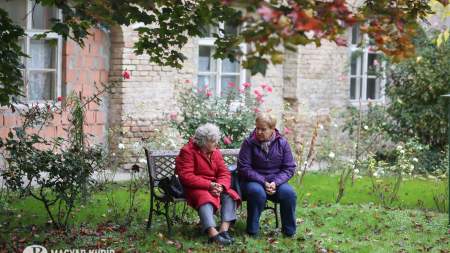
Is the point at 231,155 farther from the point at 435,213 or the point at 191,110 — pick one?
the point at 191,110

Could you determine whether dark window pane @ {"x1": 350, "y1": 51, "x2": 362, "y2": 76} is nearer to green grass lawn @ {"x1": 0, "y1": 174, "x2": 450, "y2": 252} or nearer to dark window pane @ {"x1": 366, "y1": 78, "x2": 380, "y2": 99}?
dark window pane @ {"x1": 366, "y1": 78, "x2": 380, "y2": 99}

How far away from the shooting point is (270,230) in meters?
8.66

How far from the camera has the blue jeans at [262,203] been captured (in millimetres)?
8203

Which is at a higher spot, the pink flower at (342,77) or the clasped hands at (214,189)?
the pink flower at (342,77)

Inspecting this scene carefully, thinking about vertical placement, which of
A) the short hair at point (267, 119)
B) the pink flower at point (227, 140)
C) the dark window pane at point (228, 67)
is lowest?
the pink flower at point (227, 140)

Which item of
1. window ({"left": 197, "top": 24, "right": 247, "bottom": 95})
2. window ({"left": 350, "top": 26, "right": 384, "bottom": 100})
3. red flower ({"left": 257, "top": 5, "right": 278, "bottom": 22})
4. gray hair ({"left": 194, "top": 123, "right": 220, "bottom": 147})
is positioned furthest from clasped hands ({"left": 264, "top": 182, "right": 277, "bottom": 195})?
window ({"left": 350, "top": 26, "right": 384, "bottom": 100})

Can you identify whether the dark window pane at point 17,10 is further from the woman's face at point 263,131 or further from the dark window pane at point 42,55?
the woman's face at point 263,131

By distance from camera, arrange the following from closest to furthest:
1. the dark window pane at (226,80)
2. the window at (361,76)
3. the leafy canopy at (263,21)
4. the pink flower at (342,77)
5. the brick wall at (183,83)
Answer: the leafy canopy at (263,21) → the brick wall at (183,83) → the dark window pane at (226,80) → the pink flower at (342,77) → the window at (361,76)

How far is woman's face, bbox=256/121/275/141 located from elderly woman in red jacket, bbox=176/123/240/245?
44 centimetres

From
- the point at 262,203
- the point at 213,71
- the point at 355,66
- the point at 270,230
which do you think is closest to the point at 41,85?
the point at 213,71

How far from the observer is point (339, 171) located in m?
13.9

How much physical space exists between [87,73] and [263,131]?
5959mm

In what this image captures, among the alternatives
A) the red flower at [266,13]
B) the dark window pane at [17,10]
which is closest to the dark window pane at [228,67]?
the dark window pane at [17,10]

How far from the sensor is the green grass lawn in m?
7.82
